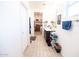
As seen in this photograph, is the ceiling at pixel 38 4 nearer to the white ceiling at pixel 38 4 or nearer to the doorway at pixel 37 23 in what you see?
the white ceiling at pixel 38 4

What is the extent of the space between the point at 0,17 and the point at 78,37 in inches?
78.4

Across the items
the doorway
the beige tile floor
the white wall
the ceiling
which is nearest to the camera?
the white wall

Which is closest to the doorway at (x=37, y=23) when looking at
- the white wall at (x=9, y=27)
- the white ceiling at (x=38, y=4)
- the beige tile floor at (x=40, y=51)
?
the white ceiling at (x=38, y=4)

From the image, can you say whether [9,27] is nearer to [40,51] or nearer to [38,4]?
[40,51]

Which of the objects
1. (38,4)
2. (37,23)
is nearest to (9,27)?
(38,4)

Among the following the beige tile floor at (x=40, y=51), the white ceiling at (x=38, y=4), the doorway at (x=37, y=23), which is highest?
the white ceiling at (x=38, y=4)

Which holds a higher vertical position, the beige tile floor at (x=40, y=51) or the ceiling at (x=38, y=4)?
the ceiling at (x=38, y=4)

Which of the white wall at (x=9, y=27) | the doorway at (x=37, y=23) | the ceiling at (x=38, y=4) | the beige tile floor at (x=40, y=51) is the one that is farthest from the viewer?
the doorway at (x=37, y=23)

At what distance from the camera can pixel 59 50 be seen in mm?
4395

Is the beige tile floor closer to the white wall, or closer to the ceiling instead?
the white wall

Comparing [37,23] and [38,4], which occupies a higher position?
[38,4]

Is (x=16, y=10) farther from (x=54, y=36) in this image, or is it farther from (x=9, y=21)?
(x=54, y=36)

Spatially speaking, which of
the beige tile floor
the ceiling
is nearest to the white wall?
the beige tile floor

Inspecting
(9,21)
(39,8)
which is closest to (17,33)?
(9,21)
